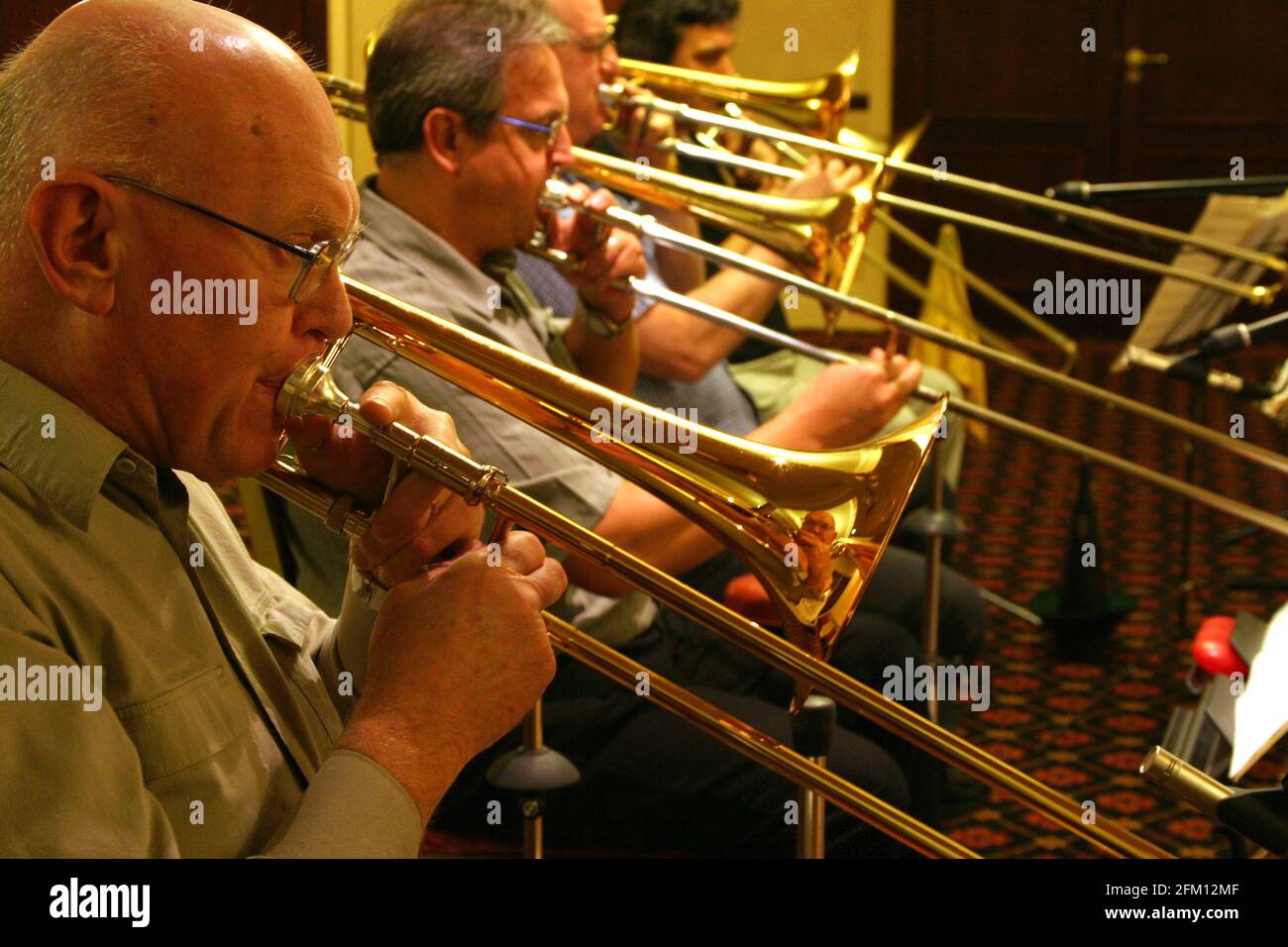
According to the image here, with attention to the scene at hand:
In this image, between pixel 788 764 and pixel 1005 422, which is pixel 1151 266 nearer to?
pixel 1005 422

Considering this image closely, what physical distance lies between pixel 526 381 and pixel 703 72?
2155 mm

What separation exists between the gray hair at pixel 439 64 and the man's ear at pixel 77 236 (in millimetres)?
1025

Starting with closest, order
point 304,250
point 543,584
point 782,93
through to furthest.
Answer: point 304,250 < point 543,584 < point 782,93

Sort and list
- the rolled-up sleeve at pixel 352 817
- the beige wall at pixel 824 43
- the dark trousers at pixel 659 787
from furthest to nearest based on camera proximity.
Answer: the beige wall at pixel 824 43 < the dark trousers at pixel 659 787 < the rolled-up sleeve at pixel 352 817

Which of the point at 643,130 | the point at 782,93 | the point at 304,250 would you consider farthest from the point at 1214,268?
the point at 304,250

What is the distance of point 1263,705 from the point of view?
159cm

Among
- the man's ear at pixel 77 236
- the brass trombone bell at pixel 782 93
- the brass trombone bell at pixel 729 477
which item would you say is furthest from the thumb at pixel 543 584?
the brass trombone bell at pixel 782 93

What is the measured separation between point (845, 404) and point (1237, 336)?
0.81 meters

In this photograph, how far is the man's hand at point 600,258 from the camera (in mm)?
2289

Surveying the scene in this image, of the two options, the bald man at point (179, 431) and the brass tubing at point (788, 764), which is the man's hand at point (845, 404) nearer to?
the brass tubing at point (788, 764)

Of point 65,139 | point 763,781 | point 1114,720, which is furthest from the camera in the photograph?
point 1114,720
